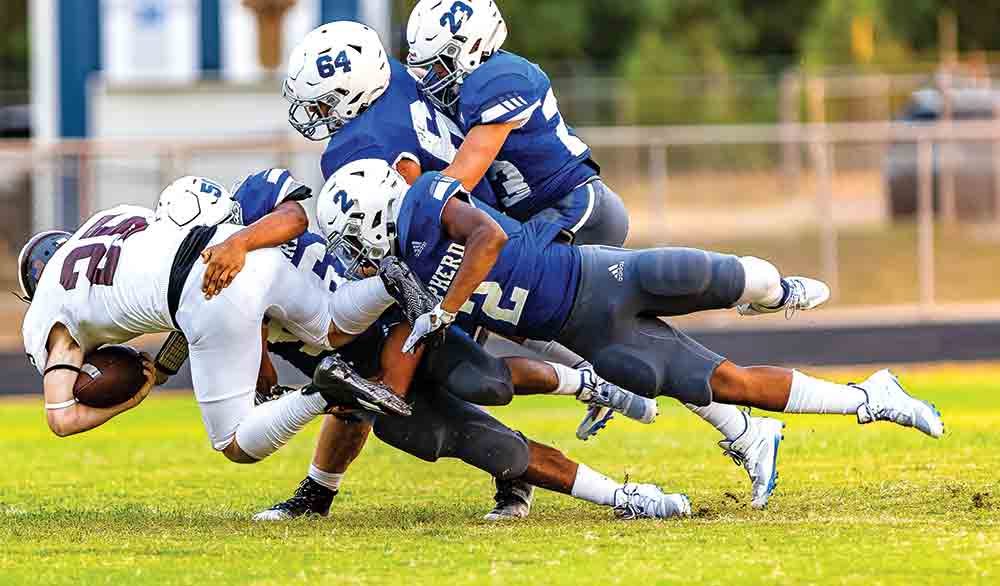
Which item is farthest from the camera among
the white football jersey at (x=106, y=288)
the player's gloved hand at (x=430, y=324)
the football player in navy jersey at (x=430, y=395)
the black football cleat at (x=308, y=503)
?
the black football cleat at (x=308, y=503)

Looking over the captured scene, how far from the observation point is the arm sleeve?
21.6 ft

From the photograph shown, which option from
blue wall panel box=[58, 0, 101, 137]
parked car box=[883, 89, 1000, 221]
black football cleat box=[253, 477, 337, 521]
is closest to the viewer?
black football cleat box=[253, 477, 337, 521]

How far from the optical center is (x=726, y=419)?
6.80 m

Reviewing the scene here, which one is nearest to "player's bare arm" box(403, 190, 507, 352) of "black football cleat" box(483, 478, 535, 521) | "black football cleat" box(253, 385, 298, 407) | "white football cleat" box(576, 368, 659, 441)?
"black football cleat" box(253, 385, 298, 407)

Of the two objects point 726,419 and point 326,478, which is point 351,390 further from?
point 726,419

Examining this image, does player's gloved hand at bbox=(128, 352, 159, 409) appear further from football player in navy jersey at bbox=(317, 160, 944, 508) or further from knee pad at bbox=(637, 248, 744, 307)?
knee pad at bbox=(637, 248, 744, 307)

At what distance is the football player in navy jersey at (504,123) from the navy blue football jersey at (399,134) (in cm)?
7

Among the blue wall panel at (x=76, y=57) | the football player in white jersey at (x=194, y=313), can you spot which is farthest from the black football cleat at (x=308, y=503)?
the blue wall panel at (x=76, y=57)

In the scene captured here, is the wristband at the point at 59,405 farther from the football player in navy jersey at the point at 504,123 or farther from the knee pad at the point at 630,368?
the knee pad at the point at 630,368

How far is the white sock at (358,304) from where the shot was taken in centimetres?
630

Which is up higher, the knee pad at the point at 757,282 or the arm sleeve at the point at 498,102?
the arm sleeve at the point at 498,102

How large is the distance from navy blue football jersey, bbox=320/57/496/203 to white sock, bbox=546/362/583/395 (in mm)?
731

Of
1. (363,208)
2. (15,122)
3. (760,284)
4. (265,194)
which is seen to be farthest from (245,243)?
(15,122)

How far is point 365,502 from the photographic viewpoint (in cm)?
749
